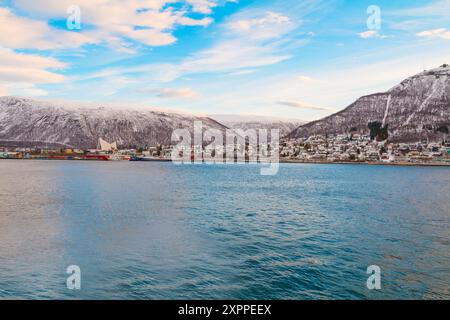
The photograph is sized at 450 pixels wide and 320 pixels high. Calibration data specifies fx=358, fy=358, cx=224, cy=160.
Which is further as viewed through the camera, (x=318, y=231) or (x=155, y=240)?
(x=318, y=231)

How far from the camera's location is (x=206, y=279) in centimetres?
1731

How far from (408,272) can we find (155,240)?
616 inches

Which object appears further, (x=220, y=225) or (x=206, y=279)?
(x=220, y=225)

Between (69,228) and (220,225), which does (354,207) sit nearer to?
(220,225)

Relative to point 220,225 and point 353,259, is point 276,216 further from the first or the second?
point 353,259

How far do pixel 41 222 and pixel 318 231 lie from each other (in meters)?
23.5

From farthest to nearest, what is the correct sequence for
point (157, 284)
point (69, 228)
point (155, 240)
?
point (69, 228) < point (155, 240) < point (157, 284)

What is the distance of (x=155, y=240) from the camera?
24.8m
